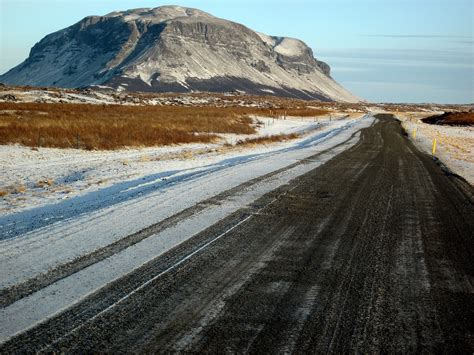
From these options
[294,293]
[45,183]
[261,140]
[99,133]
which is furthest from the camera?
[261,140]

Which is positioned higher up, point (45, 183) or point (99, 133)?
point (99, 133)

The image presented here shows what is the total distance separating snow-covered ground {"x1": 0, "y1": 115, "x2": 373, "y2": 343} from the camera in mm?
5007

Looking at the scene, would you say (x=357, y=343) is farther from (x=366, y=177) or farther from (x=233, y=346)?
(x=366, y=177)

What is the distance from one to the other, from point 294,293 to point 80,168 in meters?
13.8

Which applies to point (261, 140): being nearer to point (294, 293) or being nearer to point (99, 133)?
point (99, 133)

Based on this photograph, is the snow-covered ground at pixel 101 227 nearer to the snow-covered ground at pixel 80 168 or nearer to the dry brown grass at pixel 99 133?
the snow-covered ground at pixel 80 168

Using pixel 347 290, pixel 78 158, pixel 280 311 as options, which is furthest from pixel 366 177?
pixel 78 158

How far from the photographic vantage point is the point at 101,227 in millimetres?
7820

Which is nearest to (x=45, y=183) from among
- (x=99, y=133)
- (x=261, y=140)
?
(x=99, y=133)

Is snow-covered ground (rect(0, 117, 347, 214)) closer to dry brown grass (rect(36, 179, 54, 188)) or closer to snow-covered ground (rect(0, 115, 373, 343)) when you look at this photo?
dry brown grass (rect(36, 179, 54, 188))

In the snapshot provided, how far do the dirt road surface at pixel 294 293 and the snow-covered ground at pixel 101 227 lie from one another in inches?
12.5

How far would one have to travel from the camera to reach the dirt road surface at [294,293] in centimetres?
414

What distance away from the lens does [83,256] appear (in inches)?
247

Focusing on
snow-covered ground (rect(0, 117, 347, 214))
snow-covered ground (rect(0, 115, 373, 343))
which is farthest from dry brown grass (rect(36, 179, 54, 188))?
snow-covered ground (rect(0, 115, 373, 343))
